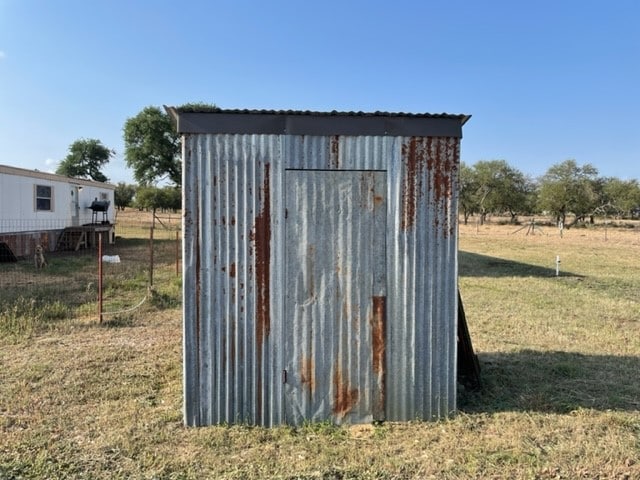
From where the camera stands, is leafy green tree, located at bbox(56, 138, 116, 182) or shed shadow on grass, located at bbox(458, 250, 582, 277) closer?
shed shadow on grass, located at bbox(458, 250, 582, 277)

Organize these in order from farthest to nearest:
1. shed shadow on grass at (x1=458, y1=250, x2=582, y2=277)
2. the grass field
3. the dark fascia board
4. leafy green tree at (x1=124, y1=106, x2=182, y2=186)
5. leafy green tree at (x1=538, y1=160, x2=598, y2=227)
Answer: leafy green tree at (x1=538, y1=160, x2=598, y2=227) < leafy green tree at (x1=124, y1=106, x2=182, y2=186) < shed shadow on grass at (x1=458, y1=250, x2=582, y2=277) < the dark fascia board < the grass field

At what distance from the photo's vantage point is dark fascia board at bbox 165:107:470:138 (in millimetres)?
3623

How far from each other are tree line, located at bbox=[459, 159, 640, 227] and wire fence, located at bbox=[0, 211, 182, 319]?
41.7 metres

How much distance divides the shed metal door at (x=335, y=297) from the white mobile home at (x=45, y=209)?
13.7 metres

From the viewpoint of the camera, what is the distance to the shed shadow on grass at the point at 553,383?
418 cm

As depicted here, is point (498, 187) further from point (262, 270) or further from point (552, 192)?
point (262, 270)

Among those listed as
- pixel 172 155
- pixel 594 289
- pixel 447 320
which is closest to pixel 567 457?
pixel 447 320

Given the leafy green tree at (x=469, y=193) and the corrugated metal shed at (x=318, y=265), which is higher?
the leafy green tree at (x=469, y=193)

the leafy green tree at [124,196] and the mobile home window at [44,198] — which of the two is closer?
the mobile home window at [44,198]

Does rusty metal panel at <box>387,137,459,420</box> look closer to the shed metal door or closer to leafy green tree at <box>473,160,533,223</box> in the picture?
the shed metal door

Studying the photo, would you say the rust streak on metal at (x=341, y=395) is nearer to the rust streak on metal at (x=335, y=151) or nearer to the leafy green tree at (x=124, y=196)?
the rust streak on metal at (x=335, y=151)

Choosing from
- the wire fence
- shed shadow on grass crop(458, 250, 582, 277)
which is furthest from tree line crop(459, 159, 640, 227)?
the wire fence

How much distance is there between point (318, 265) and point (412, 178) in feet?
3.52

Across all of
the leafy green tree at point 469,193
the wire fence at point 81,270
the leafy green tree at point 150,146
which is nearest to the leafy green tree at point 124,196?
the leafy green tree at point 150,146
